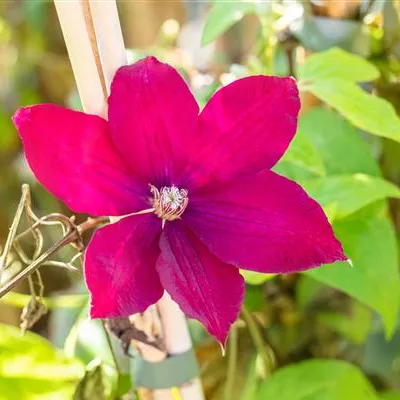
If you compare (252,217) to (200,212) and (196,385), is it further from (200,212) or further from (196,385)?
(196,385)

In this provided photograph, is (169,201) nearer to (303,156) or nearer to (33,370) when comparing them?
(303,156)

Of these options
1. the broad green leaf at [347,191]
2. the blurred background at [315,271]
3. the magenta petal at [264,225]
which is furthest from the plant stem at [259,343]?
the magenta petal at [264,225]

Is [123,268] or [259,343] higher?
[123,268]

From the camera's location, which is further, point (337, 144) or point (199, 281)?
point (337, 144)

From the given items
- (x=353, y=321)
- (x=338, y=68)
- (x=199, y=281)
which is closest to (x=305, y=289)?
(x=353, y=321)

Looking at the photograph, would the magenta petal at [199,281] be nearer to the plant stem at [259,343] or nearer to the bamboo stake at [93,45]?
the bamboo stake at [93,45]

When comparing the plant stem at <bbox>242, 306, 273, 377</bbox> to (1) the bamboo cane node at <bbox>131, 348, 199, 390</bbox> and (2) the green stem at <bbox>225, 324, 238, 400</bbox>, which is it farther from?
(1) the bamboo cane node at <bbox>131, 348, 199, 390</bbox>
